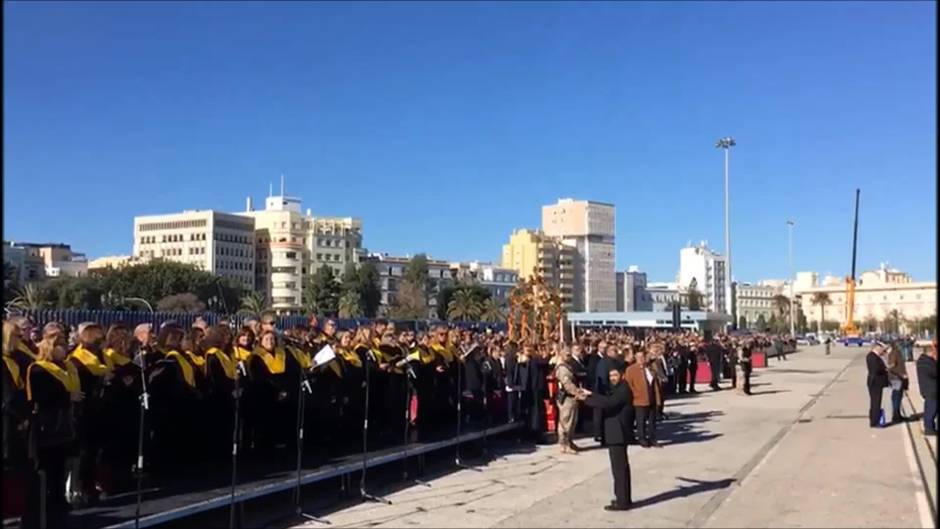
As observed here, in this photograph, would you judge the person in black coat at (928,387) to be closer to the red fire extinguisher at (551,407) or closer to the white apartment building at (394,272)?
the red fire extinguisher at (551,407)

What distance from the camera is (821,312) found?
525 feet

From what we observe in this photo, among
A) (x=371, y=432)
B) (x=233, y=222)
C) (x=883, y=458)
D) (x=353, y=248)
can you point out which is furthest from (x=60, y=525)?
(x=353, y=248)

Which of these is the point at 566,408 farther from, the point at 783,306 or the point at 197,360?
the point at 783,306

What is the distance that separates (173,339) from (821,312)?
539 feet

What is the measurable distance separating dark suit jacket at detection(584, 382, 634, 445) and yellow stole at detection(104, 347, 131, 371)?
5.33 meters

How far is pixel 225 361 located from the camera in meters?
10.1

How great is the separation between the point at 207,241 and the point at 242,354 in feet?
496

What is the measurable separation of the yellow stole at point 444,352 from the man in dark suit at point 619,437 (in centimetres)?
415

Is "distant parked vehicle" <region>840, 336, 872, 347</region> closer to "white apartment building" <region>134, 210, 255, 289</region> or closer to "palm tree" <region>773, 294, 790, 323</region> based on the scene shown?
"palm tree" <region>773, 294, 790, 323</region>

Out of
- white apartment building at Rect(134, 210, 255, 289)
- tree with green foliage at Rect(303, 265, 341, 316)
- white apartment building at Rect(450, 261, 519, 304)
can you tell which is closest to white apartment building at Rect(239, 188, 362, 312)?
white apartment building at Rect(134, 210, 255, 289)

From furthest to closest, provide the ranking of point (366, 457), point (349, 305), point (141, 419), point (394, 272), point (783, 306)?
point (394, 272) < point (783, 306) < point (349, 305) < point (366, 457) < point (141, 419)

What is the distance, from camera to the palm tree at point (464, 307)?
356ft

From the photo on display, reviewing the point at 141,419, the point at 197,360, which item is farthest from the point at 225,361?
the point at 141,419

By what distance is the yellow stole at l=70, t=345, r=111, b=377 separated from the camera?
830 cm
